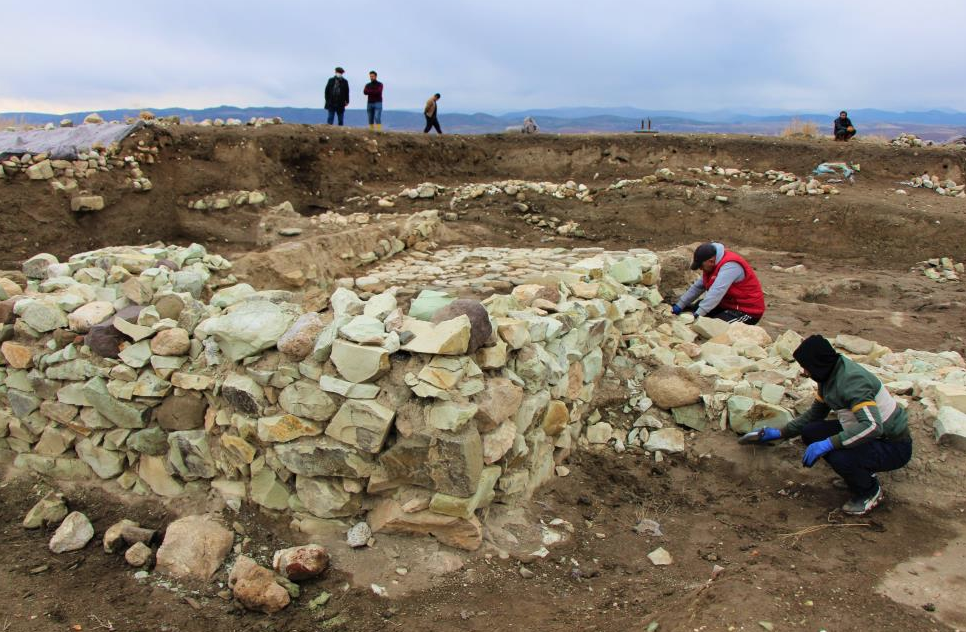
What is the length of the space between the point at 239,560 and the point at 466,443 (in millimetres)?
1365

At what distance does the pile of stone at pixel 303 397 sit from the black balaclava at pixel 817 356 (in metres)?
1.48

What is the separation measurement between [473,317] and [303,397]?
1.07 metres

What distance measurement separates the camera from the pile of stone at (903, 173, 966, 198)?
41.7ft

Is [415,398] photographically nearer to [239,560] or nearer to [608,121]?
[239,560]

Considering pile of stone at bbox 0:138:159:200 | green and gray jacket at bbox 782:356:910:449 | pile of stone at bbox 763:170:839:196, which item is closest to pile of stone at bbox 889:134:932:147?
pile of stone at bbox 763:170:839:196

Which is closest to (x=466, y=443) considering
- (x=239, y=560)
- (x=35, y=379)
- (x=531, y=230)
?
(x=239, y=560)

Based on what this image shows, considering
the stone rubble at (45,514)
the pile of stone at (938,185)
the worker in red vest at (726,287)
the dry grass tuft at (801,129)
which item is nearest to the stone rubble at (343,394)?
the stone rubble at (45,514)

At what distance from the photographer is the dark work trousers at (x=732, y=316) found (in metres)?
6.21

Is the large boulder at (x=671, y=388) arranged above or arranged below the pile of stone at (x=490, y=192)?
below

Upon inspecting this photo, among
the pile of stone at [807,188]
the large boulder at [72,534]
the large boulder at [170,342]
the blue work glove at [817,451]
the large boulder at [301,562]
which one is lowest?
the large boulder at [72,534]

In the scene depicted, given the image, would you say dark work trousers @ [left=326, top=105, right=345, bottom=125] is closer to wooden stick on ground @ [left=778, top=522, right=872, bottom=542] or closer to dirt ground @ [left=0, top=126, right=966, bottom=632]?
dirt ground @ [left=0, top=126, right=966, bottom=632]

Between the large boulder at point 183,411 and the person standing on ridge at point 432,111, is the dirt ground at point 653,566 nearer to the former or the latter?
the large boulder at point 183,411

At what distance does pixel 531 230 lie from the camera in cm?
1059

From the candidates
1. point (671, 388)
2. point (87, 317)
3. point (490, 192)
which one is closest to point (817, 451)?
point (671, 388)
